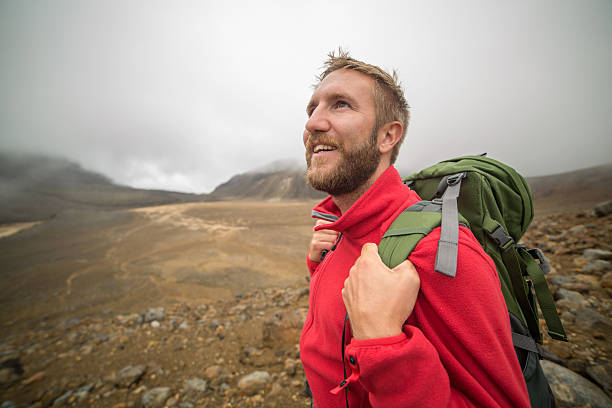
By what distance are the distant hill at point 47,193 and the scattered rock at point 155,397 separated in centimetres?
4257

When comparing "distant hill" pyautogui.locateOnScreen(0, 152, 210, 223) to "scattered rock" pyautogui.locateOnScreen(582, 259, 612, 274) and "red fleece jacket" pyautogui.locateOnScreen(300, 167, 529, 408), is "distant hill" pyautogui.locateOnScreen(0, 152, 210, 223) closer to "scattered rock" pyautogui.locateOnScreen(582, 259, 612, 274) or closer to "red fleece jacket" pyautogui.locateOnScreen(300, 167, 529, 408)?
"red fleece jacket" pyautogui.locateOnScreen(300, 167, 529, 408)

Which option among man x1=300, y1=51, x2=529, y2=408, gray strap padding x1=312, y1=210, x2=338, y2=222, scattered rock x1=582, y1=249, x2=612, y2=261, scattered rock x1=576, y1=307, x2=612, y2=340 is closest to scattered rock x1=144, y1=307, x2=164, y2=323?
man x1=300, y1=51, x2=529, y2=408

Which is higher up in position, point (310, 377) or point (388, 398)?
point (388, 398)

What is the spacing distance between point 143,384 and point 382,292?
413cm

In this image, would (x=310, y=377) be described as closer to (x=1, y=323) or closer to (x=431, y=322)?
(x=431, y=322)

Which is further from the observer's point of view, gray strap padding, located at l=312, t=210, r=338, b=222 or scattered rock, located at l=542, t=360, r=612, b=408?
scattered rock, located at l=542, t=360, r=612, b=408

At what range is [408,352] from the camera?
2.37 feet

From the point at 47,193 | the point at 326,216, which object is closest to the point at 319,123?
the point at 326,216

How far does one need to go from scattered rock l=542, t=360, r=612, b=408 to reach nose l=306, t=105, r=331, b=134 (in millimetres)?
3252

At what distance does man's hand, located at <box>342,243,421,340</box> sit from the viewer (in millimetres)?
781

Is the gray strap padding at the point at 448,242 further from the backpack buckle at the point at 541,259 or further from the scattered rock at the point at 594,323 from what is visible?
the scattered rock at the point at 594,323

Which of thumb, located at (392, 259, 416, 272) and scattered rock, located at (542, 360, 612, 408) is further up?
thumb, located at (392, 259, 416, 272)

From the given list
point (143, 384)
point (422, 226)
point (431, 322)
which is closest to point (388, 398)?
point (431, 322)

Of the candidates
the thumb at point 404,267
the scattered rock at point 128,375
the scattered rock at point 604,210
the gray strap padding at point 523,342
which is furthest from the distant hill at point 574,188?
the scattered rock at point 128,375
